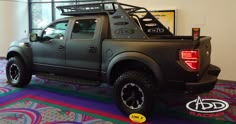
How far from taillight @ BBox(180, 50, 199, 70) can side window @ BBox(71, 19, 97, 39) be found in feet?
5.61

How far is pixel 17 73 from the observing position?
17.4 feet

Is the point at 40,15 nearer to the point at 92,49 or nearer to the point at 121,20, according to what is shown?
the point at 92,49

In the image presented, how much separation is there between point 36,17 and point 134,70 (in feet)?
27.2

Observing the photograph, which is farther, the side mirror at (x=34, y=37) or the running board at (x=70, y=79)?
the side mirror at (x=34, y=37)

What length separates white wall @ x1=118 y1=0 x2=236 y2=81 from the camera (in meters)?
5.66

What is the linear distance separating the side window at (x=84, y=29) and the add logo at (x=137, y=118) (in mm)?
1555

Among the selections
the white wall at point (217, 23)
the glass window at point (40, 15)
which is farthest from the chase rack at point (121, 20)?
the glass window at point (40, 15)

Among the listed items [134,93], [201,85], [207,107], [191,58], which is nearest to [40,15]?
[134,93]

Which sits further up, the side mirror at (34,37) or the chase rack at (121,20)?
the chase rack at (121,20)

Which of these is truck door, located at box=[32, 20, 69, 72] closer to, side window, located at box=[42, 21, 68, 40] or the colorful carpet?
side window, located at box=[42, 21, 68, 40]

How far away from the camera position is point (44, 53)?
191 inches

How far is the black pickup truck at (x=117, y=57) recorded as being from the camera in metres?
3.26

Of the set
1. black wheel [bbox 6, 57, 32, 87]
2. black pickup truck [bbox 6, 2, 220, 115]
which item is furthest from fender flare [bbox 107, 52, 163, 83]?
black wheel [bbox 6, 57, 32, 87]

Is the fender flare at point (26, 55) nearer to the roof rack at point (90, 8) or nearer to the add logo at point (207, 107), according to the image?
the roof rack at point (90, 8)
